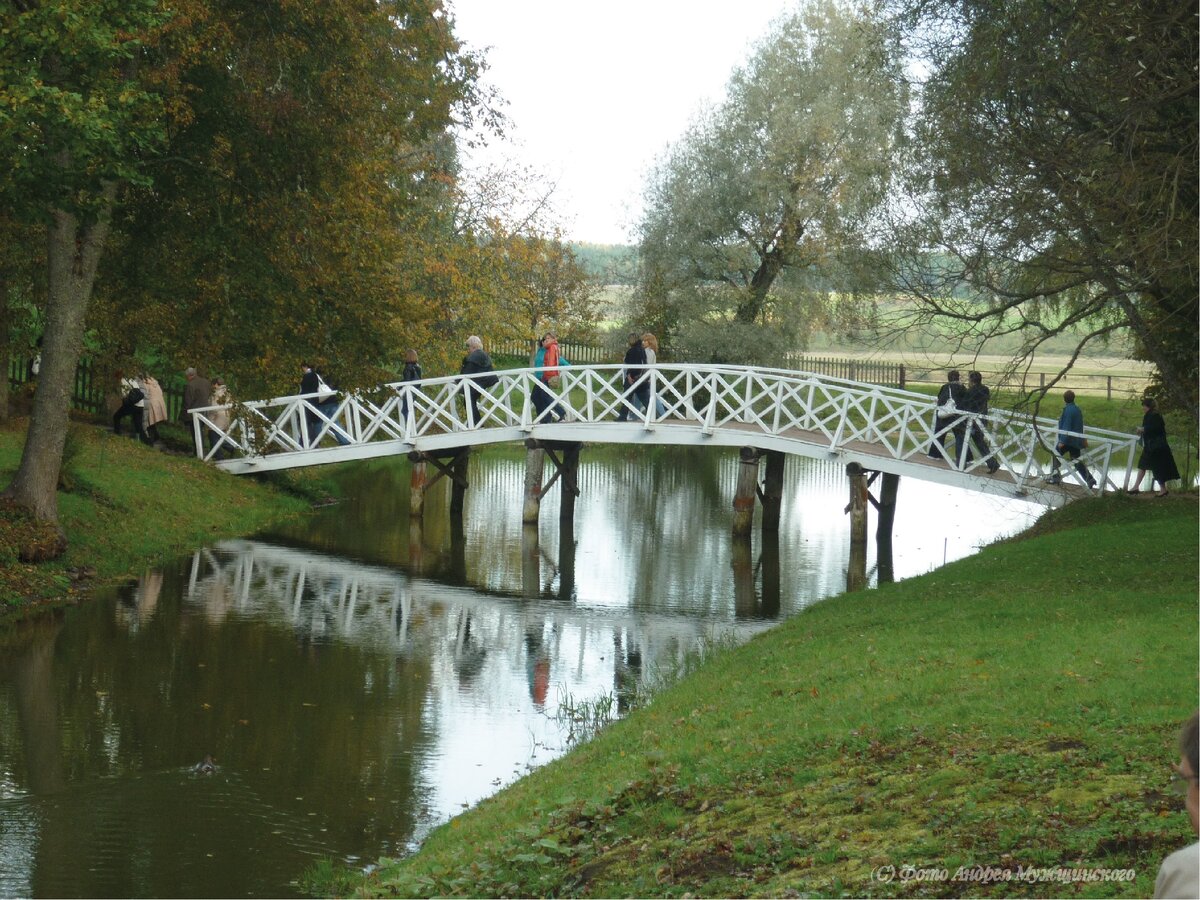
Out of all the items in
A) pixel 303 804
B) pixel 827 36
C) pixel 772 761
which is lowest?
pixel 303 804

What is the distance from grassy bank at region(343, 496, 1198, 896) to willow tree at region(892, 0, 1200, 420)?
11.0ft

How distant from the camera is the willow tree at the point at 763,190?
37.2 m

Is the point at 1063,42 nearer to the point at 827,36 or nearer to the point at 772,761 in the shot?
the point at 772,761

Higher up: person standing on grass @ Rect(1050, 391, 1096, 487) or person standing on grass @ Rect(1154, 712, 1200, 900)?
person standing on grass @ Rect(1050, 391, 1096, 487)

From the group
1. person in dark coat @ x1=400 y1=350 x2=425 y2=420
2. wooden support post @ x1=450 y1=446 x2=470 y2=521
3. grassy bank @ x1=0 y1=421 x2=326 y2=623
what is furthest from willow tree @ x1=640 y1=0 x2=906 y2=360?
grassy bank @ x1=0 y1=421 x2=326 y2=623

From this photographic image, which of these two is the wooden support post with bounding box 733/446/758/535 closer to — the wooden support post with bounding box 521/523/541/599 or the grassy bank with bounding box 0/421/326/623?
the wooden support post with bounding box 521/523/541/599

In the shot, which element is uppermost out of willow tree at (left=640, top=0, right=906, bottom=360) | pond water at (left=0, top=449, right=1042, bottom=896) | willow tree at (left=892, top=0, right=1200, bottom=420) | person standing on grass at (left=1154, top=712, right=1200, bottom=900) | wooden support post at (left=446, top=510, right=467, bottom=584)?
willow tree at (left=640, top=0, right=906, bottom=360)

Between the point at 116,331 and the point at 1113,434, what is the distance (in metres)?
14.4

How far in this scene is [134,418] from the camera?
2583cm

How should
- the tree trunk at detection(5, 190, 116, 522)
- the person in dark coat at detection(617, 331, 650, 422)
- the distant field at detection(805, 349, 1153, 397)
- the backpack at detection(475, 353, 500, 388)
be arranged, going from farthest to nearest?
the distant field at detection(805, 349, 1153, 397) < the backpack at detection(475, 353, 500, 388) < the person in dark coat at detection(617, 331, 650, 422) < the tree trunk at detection(5, 190, 116, 522)

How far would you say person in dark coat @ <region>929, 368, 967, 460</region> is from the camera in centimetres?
2162

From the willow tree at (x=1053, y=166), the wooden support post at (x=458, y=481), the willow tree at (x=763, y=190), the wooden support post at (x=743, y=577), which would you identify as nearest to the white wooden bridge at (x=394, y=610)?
the wooden support post at (x=743, y=577)

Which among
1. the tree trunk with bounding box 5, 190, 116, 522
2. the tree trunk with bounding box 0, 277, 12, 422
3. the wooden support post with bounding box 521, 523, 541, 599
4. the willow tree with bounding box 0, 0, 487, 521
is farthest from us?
the tree trunk with bounding box 0, 277, 12, 422

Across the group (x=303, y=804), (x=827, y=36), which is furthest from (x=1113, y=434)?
(x=827, y=36)
